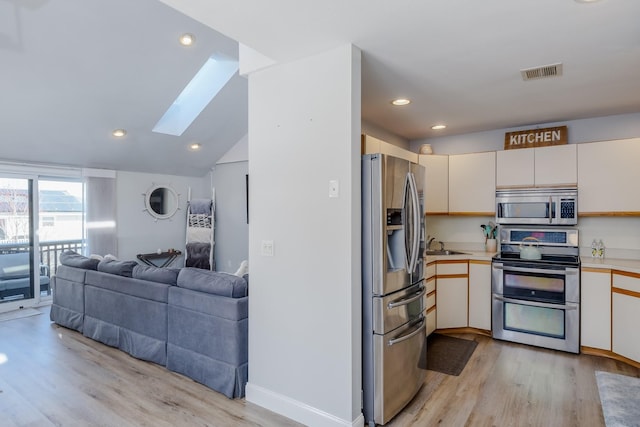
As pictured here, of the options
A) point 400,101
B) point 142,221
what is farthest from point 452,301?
point 142,221

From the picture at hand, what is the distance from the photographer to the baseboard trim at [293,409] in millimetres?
2352

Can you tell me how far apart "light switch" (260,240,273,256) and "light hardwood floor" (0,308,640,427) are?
112cm

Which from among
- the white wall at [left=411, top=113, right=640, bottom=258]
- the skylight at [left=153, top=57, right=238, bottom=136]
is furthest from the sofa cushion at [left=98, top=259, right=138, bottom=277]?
the white wall at [left=411, top=113, right=640, bottom=258]

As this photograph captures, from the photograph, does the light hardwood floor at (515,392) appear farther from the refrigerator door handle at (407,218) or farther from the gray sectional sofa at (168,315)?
the gray sectional sofa at (168,315)

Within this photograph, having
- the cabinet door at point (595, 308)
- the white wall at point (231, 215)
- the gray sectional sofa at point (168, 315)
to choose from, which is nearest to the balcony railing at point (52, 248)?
the gray sectional sofa at point (168, 315)

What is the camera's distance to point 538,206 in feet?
13.8

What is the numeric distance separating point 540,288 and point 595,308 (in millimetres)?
487

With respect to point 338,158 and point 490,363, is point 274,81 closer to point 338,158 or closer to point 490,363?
point 338,158

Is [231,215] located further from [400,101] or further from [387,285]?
[387,285]

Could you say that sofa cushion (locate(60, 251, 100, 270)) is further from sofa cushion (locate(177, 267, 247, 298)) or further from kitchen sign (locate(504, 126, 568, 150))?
kitchen sign (locate(504, 126, 568, 150))

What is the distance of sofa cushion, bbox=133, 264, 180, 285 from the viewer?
3.44 meters

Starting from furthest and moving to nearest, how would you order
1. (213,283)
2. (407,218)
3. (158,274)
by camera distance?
(158,274), (213,283), (407,218)

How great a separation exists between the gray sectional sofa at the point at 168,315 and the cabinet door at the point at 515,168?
326 cm

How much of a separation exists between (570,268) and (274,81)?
3346 mm
